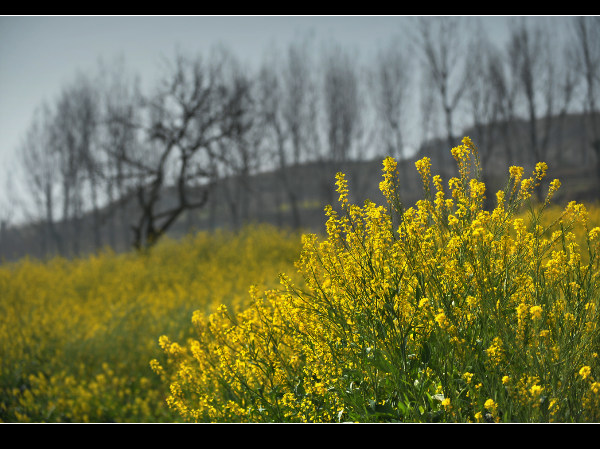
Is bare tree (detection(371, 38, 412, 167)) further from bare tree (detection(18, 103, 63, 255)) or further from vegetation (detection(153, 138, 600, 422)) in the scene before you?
bare tree (detection(18, 103, 63, 255))

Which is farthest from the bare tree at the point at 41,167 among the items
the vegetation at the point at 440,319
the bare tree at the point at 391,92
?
the vegetation at the point at 440,319

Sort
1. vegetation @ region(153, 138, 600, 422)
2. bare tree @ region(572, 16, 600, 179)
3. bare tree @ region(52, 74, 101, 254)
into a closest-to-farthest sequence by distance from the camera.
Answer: vegetation @ region(153, 138, 600, 422) → bare tree @ region(572, 16, 600, 179) → bare tree @ region(52, 74, 101, 254)

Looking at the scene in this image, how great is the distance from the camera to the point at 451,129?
5535 millimetres

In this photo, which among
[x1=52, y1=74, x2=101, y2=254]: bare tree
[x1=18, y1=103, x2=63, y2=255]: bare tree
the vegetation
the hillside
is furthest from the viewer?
[x1=52, y1=74, x2=101, y2=254]: bare tree

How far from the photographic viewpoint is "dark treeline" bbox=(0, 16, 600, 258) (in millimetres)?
5344

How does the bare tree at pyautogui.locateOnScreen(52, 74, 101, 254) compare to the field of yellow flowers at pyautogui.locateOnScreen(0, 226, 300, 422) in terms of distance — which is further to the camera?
the bare tree at pyautogui.locateOnScreen(52, 74, 101, 254)

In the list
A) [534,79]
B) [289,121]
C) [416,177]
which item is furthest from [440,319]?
[289,121]

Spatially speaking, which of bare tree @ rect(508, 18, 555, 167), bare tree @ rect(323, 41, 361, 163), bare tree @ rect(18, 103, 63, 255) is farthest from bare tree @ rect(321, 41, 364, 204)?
bare tree @ rect(18, 103, 63, 255)

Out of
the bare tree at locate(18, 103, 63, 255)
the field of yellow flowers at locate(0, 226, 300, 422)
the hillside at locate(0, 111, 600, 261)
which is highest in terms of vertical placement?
the bare tree at locate(18, 103, 63, 255)

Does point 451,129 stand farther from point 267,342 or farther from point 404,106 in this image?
point 267,342

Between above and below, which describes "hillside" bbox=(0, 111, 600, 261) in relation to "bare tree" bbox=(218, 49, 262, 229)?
below

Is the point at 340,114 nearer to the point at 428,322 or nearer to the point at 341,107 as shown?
the point at 341,107


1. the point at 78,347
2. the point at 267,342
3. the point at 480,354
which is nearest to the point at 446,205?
the point at 480,354

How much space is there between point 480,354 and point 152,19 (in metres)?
2.92
